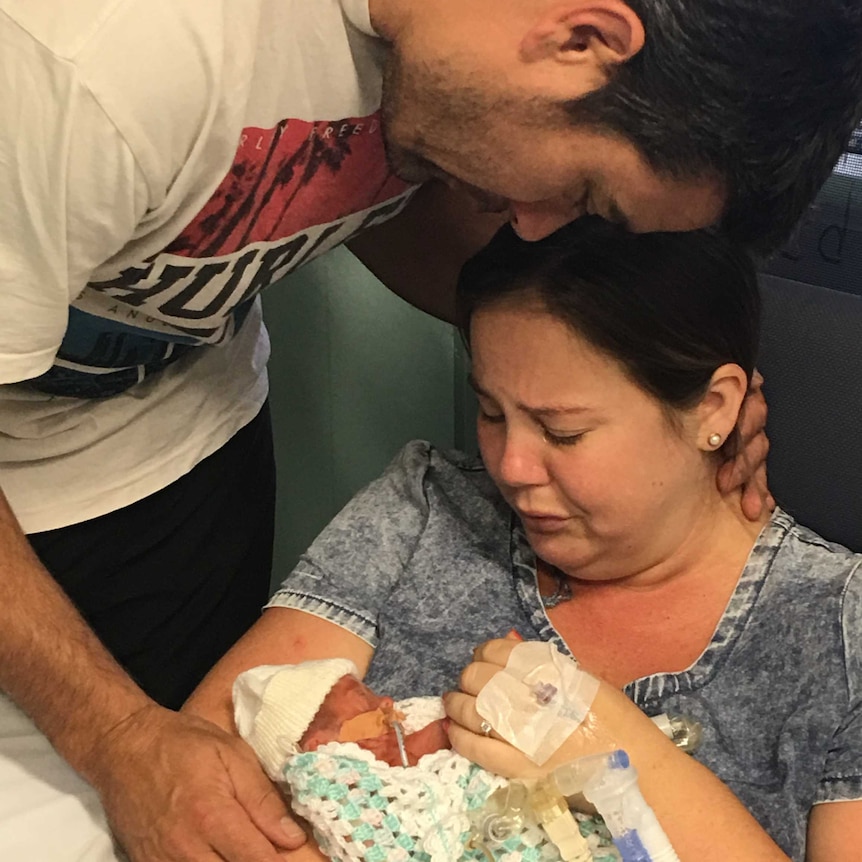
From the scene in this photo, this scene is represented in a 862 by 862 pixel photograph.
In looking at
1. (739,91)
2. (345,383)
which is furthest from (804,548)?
(345,383)

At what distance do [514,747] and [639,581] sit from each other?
35 centimetres

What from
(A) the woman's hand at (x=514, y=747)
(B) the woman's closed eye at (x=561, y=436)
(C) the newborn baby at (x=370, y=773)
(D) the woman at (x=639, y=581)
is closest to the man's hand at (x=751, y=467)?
(D) the woman at (x=639, y=581)

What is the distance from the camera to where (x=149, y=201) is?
95 cm

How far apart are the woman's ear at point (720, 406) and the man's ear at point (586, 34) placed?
0.41 meters

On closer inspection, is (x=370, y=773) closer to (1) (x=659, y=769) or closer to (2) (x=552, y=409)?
(1) (x=659, y=769)

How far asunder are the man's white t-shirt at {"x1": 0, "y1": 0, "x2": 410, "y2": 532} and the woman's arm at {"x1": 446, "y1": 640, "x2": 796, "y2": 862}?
54 cm

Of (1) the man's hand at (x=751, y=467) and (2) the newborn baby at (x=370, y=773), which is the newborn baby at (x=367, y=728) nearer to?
(2) the newborn baby at (x=370, y=773)

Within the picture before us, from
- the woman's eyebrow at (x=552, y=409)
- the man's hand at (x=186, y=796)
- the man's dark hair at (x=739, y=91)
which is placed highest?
the man's dark hair at (x=739, y=91)

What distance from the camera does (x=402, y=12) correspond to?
0.98 meters

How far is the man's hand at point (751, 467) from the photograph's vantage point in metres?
1.24

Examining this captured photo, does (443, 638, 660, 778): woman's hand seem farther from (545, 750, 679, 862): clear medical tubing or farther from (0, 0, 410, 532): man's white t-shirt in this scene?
(0, 0, 410, 532): man's white t-shirt

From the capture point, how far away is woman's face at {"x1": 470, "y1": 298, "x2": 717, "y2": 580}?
1.11 m

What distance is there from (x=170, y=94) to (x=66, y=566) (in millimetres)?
771

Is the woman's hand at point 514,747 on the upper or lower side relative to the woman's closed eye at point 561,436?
lower
